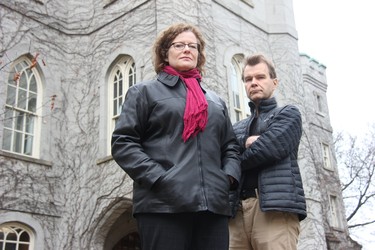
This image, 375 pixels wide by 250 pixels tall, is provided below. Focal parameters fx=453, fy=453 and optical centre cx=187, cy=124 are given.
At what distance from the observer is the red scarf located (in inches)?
97.9

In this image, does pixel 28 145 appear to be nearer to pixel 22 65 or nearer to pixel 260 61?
pixel 22 65

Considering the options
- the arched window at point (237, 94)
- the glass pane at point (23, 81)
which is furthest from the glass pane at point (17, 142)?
the arched window at point (237, 94)

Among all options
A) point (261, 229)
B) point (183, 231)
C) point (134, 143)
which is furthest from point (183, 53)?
point (261, 229)

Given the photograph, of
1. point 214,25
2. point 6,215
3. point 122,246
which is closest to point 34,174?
point 6,215

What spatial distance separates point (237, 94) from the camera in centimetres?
1178

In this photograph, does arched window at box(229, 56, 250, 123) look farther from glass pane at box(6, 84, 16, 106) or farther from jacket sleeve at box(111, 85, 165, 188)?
jacket sleeve at box(111, 85, 165, 188)

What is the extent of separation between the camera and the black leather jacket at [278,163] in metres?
2.83

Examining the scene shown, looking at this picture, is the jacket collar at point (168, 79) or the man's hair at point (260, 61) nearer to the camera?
the jacket collar at point (168, 79)


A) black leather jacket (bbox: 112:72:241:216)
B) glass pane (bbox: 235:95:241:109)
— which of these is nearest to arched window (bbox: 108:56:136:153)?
glass pane (bbox: 235:95:241:109)

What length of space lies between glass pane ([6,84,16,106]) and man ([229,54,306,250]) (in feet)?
27.4

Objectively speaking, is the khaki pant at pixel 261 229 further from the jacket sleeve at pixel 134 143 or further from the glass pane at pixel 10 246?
the glass pane at pixel 10 246

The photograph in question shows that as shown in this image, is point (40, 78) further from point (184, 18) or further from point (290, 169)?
point (290, 169)

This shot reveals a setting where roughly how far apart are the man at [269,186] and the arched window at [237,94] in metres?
8.15

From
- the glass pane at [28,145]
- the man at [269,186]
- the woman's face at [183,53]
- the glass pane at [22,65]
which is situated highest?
the glass pane at [22,65]
